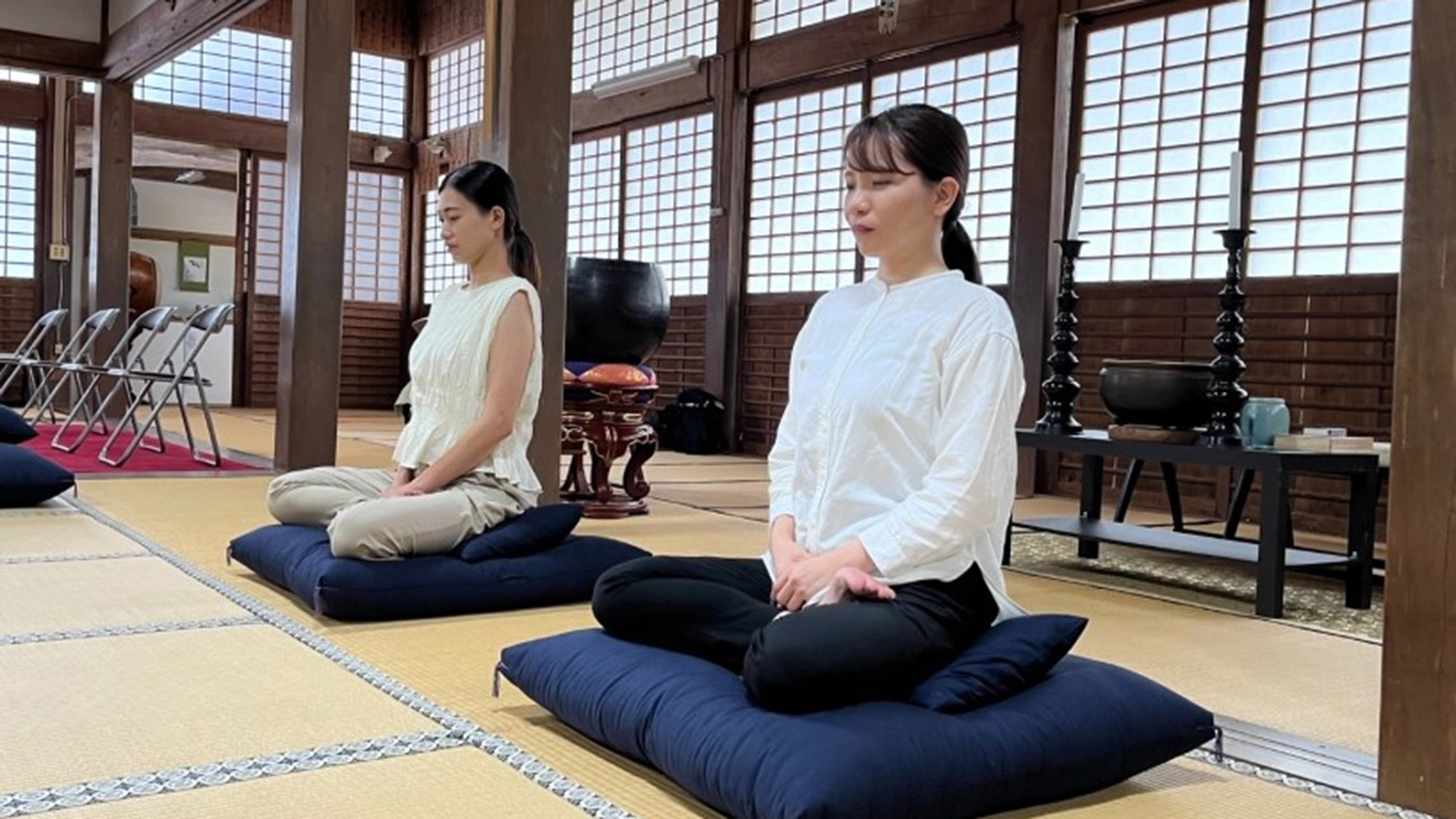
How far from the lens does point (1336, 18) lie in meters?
5.21

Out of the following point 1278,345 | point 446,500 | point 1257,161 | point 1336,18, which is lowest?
point 446,500

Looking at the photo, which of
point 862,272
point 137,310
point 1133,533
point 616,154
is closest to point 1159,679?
point 1133,533

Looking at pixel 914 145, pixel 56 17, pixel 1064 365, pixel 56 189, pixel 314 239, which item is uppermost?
pixel 56 17

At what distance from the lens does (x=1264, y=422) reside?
11.5 ft

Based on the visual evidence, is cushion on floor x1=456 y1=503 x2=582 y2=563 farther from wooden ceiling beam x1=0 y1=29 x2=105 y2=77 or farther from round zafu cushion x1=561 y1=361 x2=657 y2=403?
wooden ceiling beam x1=0 y1=29 x2=105 y2=77

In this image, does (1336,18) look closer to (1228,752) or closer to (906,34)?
(906,34)

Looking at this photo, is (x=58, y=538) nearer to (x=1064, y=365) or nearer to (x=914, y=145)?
(x=914, y=145)

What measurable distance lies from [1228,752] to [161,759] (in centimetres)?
156

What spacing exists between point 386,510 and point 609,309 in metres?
2.12

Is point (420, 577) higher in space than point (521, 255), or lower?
lower

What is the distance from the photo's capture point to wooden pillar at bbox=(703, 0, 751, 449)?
830 centimetres

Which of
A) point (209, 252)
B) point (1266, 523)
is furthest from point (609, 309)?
point (209, 252)

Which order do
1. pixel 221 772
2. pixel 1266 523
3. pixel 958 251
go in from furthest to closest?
pixel 1266 523 < pixel 958 251 < pixel 221 772

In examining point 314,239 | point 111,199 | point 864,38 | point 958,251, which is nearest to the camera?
point 958,251
